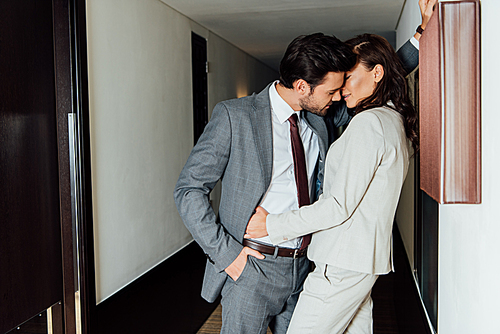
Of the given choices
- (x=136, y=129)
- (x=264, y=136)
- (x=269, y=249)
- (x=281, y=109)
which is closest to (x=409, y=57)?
(x=281, y=109)

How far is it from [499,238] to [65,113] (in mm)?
1737

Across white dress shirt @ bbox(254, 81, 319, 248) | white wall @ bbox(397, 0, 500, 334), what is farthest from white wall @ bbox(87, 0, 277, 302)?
white wall @ bbox(397, 0, 500, 334)

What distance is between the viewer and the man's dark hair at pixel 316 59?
1.47 m

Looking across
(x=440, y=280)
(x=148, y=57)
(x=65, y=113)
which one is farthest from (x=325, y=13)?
(x=440, y=280)

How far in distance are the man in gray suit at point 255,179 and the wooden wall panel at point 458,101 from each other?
70cm

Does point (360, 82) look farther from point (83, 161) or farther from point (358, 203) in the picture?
point (83, 161)

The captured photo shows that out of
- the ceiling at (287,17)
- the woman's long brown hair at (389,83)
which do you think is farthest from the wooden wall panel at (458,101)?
the ceiling at (287,17)

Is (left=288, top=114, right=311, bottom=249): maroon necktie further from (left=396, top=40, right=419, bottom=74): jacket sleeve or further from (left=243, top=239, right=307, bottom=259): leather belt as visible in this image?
(left=396, top=40, right=419, bottom=74): jacket sleeve

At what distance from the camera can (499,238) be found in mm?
717

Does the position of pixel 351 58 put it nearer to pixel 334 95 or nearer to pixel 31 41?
pixel 334 95

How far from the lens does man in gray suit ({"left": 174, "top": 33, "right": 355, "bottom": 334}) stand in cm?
154

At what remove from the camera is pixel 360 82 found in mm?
1511

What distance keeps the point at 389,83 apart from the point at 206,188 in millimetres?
758

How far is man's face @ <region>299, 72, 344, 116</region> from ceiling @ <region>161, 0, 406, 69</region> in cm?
158
